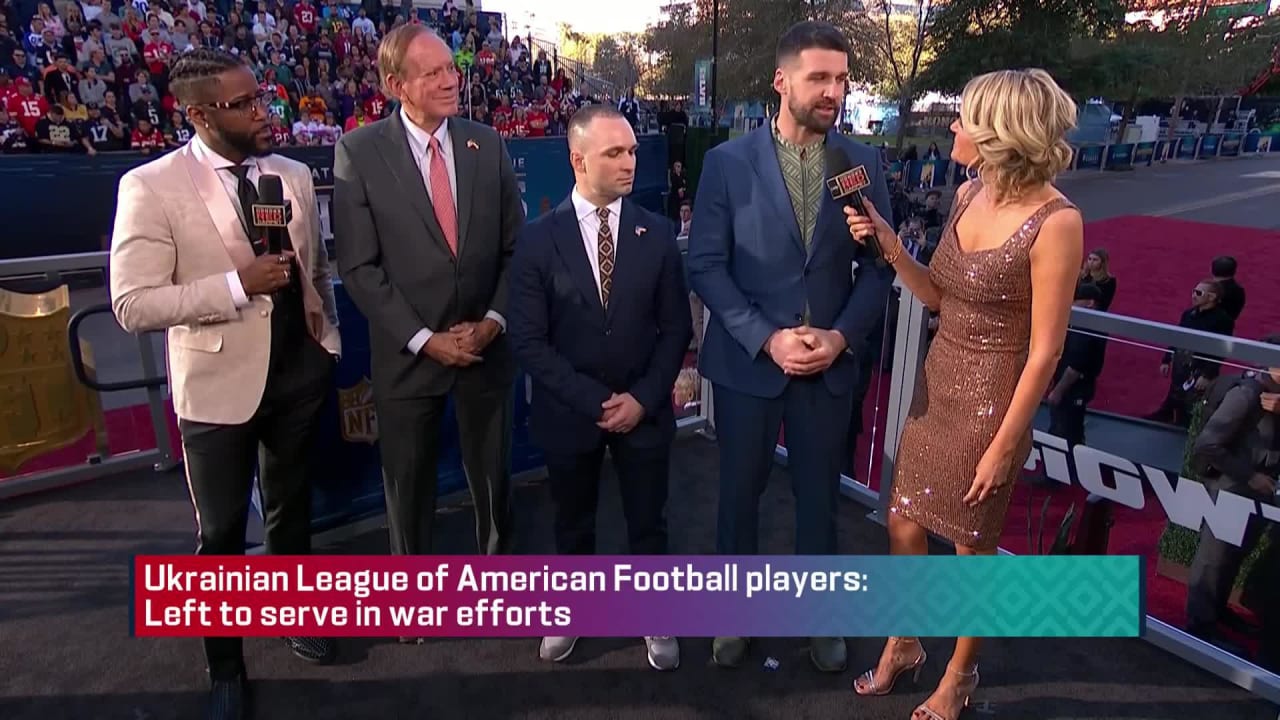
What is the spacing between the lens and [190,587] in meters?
2.50

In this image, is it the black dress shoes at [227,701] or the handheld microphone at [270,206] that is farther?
the black dress shoes at [227,701]

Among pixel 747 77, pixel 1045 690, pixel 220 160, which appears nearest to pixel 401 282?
pixel 220 160

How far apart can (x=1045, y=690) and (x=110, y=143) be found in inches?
468

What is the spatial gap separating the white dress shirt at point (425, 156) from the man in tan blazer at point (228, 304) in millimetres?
301

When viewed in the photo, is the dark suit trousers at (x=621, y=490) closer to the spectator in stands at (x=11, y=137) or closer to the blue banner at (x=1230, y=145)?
the spectator in stands at (x=11, y=137)

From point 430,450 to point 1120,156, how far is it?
34453 mm

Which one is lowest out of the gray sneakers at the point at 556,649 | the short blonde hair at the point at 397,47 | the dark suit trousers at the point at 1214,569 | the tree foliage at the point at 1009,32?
the gray sneakers at the point at 556,649

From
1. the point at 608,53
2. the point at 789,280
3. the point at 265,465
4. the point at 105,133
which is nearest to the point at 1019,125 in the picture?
the point at 789,280

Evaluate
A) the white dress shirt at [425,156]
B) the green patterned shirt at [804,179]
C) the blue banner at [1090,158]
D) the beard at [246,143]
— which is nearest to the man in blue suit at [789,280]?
the green patterned shirt at [804,179]

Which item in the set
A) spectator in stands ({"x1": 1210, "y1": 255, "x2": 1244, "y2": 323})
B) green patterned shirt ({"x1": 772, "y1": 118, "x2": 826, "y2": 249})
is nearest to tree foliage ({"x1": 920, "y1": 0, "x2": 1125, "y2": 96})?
spectator in stands ({"x1": 1210, "y1": 255, "x2": 1244, "y2": 323})

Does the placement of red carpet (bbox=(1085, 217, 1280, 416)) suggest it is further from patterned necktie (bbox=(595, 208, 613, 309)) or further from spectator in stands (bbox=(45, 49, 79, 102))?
spectator in stands (bbox=(45, 49, 79, 102))

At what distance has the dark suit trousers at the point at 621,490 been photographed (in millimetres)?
2758

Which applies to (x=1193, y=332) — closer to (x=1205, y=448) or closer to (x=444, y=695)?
(x=1205, y=448)

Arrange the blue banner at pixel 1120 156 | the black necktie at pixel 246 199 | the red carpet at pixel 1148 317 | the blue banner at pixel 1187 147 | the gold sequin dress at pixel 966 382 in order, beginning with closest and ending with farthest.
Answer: the gold sequin dress at pixel 966 382 < the black necktie at pixel 246 199 < the red carpet at pixel 1148 317 < the blue banner at pixel 1120 156 < the blue banner at pixel 1187 147
